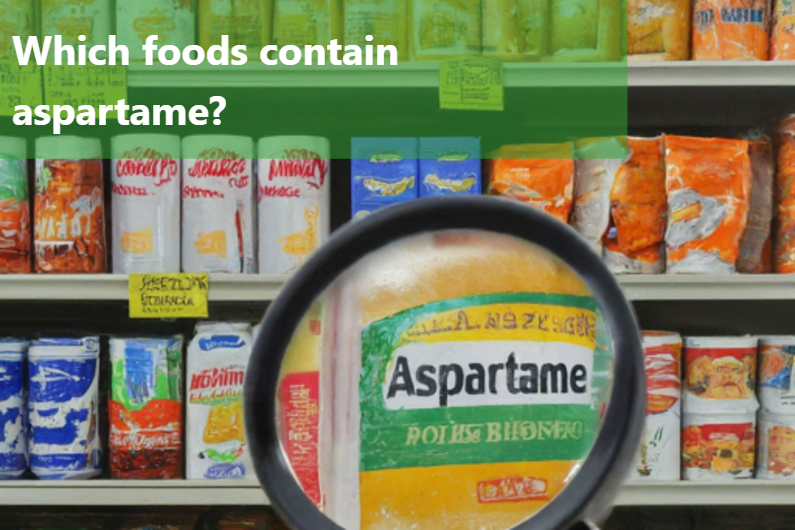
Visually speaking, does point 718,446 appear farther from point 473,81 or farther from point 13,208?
point 13,208

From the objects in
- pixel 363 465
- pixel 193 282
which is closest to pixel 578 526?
pixel 363 465

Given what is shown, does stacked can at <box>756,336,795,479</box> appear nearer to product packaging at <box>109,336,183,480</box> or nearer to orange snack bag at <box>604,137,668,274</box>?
orange snack bag at <box>604,137,668,274</box>

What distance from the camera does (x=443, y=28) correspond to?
1.25m

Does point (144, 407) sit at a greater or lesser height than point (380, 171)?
lesser

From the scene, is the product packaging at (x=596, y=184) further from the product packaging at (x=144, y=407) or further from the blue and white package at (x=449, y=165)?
the product packaging at (x=144, y=407)

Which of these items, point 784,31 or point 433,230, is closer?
point 433,230

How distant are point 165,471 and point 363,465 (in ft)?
3.56

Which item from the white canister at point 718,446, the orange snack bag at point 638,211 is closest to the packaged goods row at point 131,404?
the orange snack bag at point 638,211

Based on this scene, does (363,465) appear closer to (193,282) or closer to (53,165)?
(193,282)

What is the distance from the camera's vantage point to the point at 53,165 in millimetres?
1244

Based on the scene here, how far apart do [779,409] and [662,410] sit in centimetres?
21

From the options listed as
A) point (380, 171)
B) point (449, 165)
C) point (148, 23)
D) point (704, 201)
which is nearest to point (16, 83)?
point (148, 23)

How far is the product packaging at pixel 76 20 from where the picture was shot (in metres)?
1.24

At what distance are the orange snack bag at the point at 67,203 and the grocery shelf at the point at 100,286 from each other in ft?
0.09
